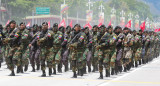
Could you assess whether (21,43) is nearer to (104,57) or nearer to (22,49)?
(22,49)

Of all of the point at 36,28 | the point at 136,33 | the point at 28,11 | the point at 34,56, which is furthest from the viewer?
the point at 28,11

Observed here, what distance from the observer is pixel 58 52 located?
730 inches

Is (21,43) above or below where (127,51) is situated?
above

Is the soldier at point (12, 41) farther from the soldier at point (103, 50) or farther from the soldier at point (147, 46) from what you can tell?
the soldier at point (147, 46)

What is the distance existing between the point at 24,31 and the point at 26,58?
149 centimetres

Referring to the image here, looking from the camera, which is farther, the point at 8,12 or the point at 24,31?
the point at 8,12

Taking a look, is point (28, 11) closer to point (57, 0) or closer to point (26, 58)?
point (57, 0)

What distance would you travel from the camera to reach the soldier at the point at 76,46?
16.1 meters

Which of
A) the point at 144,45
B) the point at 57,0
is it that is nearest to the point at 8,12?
the point at 57,0

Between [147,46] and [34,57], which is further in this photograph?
[147,46]

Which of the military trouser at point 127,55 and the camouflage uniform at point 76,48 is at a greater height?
the camouflage uniform at point 76,48

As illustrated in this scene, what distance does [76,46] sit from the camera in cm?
1612

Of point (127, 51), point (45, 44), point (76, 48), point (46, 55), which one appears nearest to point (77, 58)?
point (76, 48)

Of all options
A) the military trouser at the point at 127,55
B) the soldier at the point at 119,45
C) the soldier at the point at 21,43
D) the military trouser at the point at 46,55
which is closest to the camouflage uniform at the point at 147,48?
the military trouser at the point at 127,55
